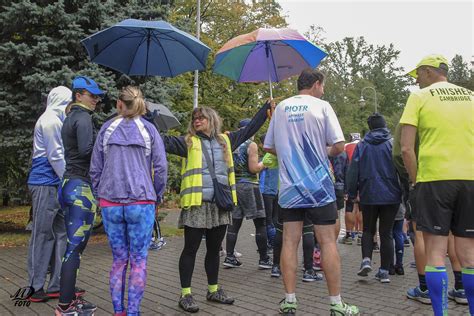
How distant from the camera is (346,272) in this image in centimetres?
653

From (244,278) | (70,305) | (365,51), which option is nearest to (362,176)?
(244,278)

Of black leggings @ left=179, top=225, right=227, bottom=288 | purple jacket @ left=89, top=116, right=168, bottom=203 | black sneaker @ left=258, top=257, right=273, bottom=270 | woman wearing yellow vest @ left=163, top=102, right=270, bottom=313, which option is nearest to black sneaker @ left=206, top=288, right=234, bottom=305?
woman wearing yellow vest @ left=163, top=102, right=270, bottom=313

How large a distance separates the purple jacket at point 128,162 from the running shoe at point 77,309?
107cm

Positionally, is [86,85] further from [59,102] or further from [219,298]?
[219,298]

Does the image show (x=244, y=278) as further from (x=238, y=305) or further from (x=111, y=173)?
(x=111, y=173)

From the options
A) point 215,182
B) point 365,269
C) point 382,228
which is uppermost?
point 215,182

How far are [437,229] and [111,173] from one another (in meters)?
2.78

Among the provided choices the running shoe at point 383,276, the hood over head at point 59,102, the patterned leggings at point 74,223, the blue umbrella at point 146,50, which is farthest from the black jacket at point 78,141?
the running shoe at point 383,276

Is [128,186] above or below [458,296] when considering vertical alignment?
above

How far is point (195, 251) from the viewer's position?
473 cm

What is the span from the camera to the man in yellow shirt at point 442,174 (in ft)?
12.5

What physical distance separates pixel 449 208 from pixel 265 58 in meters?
3.03

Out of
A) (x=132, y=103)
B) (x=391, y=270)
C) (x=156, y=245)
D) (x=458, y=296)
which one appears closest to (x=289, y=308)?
(x=458, y=296)

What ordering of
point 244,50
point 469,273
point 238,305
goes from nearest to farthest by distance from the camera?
point 469,273 → point 238,305 → point 244,50
